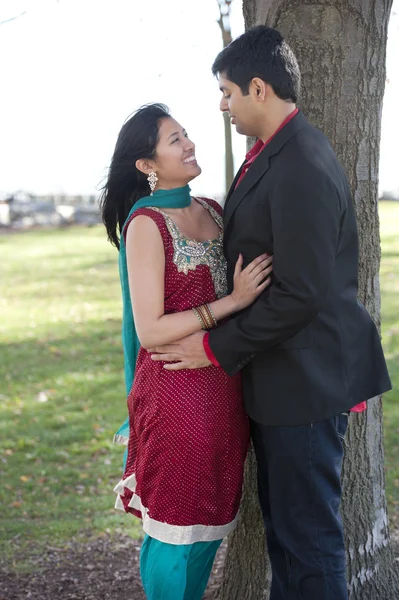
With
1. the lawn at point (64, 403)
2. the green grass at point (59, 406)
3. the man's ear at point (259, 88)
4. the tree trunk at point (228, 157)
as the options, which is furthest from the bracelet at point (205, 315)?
the tree trunk at point (228, 157)

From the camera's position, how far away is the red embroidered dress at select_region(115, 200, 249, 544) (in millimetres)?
2617

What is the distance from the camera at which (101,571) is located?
3.86 metres

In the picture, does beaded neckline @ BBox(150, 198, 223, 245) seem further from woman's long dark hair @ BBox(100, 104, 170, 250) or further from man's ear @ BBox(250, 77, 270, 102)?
man's ear @ BBox(250, 77, 270, 102)

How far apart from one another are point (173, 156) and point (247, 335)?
2.42 feet

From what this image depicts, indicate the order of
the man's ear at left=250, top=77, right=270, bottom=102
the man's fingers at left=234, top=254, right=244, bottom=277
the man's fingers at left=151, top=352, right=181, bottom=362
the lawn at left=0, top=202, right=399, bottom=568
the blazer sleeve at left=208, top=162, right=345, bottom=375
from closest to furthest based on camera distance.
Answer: the blazer sleeve at left=208, top=162, right=345, bottom=375 → the man's ear at left=250, top=77, right=270, bottom=102 → the man's fingers at left=234, top=254, right=244, bottom=277 → the man's fingers at left=151, top=352, right=181, bottom=362 → the lawn at left=0, top=202, right=399, bottom=568

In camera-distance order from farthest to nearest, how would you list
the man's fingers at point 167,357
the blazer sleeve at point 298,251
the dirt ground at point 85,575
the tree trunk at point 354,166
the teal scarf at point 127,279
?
1. the dirt ground at point 85,575
2. the tree trunk at point 354,166
3. the teal scarf at point 127,279
4. the man's fingers at point 167,357
5. the blazer sleeve at point 298,251

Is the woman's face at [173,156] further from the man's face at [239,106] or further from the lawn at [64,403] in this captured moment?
the lawn at [64,403]

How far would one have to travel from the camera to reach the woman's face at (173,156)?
2734mm

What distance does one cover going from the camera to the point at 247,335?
2.36 meters

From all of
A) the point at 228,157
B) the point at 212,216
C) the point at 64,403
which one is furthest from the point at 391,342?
the point at 212,216

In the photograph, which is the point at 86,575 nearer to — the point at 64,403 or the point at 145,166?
the point at 145,166

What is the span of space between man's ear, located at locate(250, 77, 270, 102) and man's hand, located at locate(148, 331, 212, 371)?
0.75 m

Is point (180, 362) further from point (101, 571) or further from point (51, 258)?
point (51, 258)

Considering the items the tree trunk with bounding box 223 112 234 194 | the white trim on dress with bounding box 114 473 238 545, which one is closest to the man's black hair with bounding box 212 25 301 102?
the white trim on dress with bounding box 114 473 238 545
